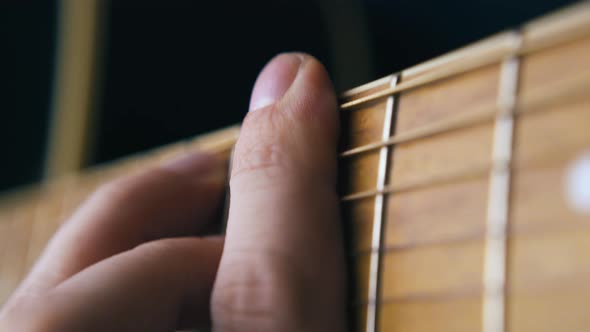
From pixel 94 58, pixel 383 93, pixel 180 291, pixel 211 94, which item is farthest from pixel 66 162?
pixel 383 93

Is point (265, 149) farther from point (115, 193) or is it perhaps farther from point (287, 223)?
point (115, 193)

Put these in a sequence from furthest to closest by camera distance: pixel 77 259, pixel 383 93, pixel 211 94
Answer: pixel 211 94
pixel 77 259
pixel 383 93

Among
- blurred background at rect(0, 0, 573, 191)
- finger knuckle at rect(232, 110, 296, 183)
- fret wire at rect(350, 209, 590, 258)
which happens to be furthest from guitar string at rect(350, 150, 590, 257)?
blurred background at rect(0, 0, 573, 191)

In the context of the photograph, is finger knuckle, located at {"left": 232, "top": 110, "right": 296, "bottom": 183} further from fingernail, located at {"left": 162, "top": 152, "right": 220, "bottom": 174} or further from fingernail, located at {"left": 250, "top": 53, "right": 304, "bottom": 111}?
fingernail, located at {"left": 162, "top": 152, "right": 220, "bottom": 174}

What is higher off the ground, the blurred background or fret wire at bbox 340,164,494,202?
the blurred background

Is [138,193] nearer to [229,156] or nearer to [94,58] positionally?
[229,156]

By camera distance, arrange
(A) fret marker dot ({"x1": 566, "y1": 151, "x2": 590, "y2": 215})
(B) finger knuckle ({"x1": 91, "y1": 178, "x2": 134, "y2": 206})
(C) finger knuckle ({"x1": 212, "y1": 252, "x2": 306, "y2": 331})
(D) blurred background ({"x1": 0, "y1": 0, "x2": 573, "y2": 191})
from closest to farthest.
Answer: (A) fret marker dot ({"x1": 566, "y1": 151, "x2": 590, "y2": 215})
(C) finger knuckle ({"x1": 212, "y1": 252, "x2": 306, "y2": 331})
(B) finger knuckle ({"x1": 91, "y1": 178, "x2": 134, "y2": 206})
(D) blurred background ({"x1": 0, "y1": 0, "x2": 573, "y2": 191})

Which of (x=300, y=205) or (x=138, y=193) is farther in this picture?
(x=138, y=193)

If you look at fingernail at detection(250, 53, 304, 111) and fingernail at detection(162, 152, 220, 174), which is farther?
fingernail at detection(162, 152, 220, 174)
